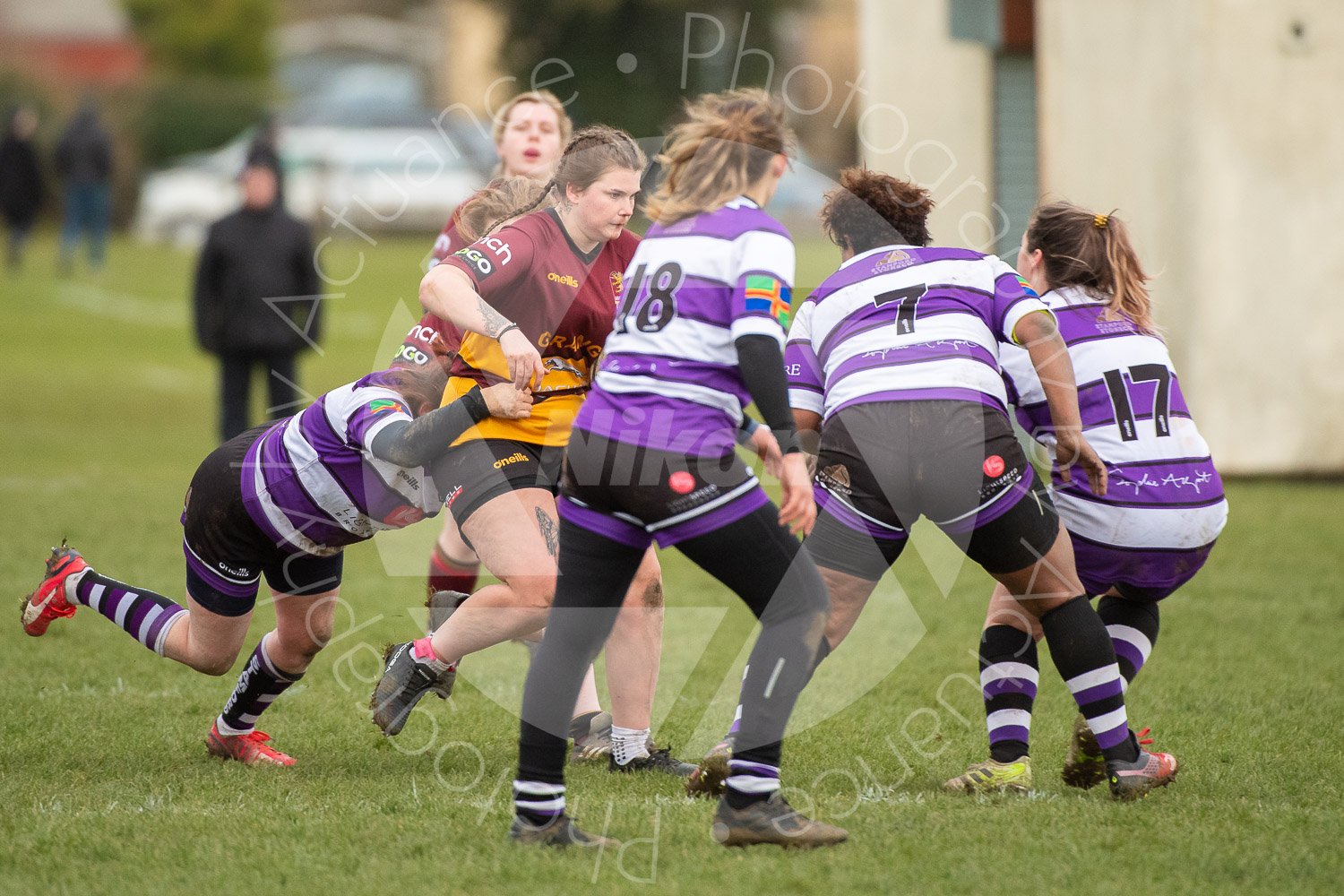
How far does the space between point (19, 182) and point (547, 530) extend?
21.8m

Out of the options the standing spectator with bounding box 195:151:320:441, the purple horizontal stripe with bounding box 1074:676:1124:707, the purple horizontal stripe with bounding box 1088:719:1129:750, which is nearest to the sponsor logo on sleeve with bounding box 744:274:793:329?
the purple horizontal stripe with bounding box 1074:676:1124:707

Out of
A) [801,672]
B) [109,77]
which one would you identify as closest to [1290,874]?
[801,672]

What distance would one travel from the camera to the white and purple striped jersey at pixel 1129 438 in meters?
4.67

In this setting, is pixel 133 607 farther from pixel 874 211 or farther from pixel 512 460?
pixel 874 211

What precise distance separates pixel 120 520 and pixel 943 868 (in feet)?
23.8

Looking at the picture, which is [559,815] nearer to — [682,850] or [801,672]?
[682,850]

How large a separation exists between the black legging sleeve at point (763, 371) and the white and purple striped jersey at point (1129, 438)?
119cm

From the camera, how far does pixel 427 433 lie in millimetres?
4379

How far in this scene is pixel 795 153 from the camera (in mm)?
4184

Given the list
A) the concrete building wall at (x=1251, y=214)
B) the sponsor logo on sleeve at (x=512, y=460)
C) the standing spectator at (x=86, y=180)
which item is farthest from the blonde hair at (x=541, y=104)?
the standing spectator at (x=86, y=180)

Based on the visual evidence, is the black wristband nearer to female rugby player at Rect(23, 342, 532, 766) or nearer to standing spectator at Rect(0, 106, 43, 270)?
female rugby player at Rect(23, 342, 532, 766)

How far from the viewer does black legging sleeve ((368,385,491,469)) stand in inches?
173

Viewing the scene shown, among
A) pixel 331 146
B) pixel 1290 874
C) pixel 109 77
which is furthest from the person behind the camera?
pixel 109 77

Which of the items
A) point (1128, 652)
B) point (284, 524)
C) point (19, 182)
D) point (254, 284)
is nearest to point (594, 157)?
point (284, 524)
